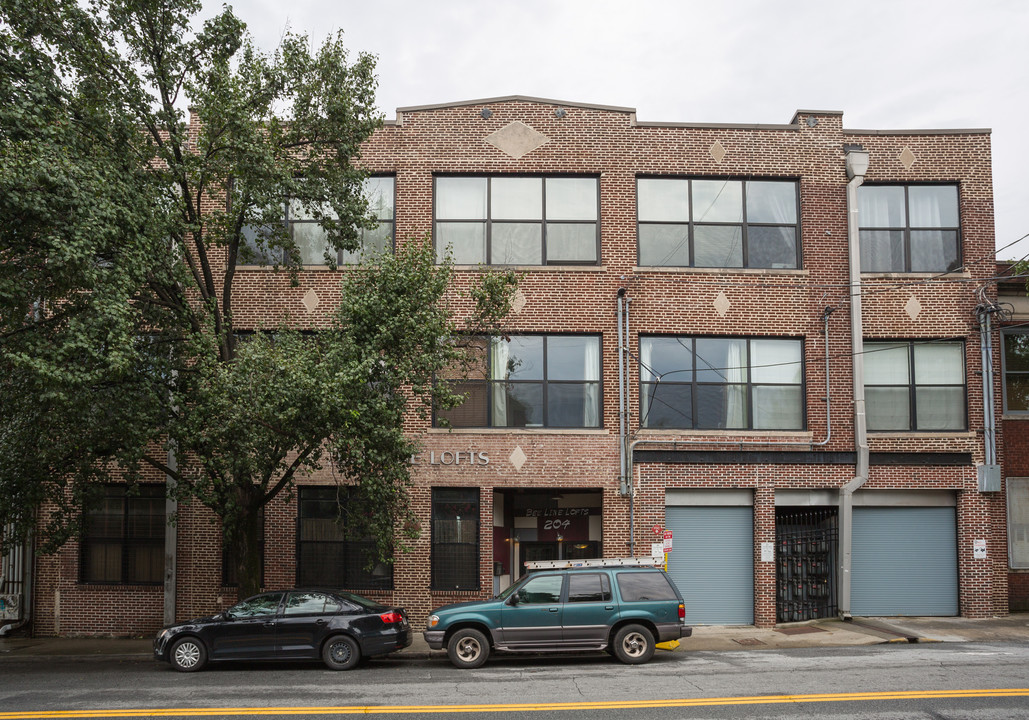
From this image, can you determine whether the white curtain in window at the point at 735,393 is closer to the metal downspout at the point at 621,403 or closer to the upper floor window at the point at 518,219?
the metal downspout at the point at 621,403

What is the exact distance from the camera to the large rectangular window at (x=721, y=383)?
64.7 feet

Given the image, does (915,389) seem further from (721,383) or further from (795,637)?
(795,637)

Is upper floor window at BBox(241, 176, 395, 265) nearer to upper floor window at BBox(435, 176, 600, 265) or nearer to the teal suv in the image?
upper floor window at BBox(435, 176, 600, 265)

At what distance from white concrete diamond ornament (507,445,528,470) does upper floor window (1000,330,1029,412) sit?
1167 cm

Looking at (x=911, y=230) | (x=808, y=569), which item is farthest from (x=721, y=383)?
(x=911, y=230)

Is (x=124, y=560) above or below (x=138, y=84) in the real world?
below

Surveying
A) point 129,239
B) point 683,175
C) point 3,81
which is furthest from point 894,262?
point 3,81

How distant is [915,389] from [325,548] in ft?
44.8

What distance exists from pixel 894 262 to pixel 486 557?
11451 mm

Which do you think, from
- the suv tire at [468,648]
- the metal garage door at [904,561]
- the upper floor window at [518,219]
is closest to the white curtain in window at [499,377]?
the upper floor window at [518,219]

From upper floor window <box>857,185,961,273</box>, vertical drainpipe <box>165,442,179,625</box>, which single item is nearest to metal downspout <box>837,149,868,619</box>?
upper floor window <box>857,185,961,273</box>

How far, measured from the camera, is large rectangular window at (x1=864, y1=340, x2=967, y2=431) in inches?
781

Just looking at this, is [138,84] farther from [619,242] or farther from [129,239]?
[619,242]

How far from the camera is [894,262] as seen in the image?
20.2 m
